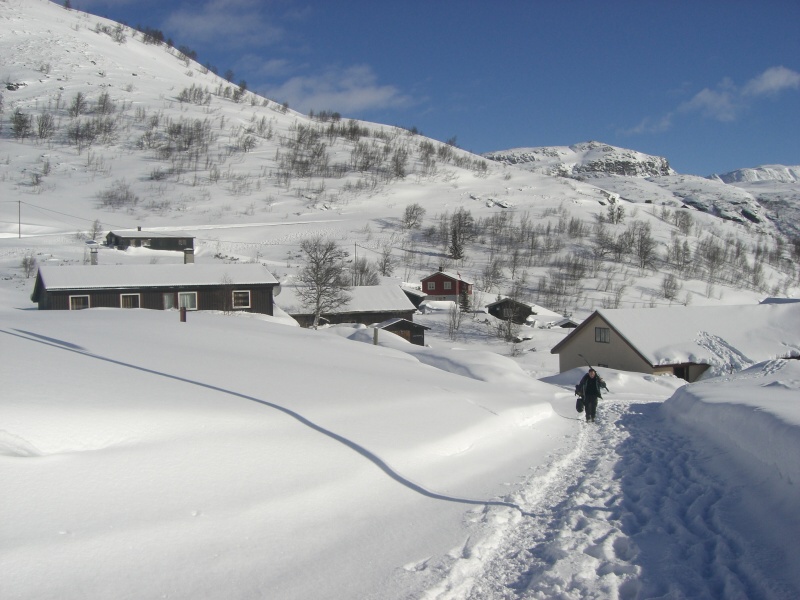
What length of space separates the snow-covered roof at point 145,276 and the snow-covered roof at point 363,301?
381 inches

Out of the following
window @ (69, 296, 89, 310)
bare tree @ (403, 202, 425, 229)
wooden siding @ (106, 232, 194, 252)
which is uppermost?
bare tree @ (403, 202, 425, 229)

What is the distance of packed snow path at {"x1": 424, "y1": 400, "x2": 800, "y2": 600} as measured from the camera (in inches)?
200

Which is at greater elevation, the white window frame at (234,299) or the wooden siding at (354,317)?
the white window frame at (234,299)

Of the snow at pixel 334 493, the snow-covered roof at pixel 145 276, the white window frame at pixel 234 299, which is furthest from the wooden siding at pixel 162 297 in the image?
the snow at pixel 334 493

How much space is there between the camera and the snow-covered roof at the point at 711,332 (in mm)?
37656

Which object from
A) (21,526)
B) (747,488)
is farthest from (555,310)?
(21,526)

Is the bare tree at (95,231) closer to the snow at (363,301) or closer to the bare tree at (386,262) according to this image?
the bare tree at (386,262)

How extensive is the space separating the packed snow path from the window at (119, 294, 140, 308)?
110 ft

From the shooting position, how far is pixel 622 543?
6102 millimetres

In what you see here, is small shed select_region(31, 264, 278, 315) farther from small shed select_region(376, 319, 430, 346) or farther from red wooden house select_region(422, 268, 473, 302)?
red wooden house select_region(422, 268, 473, 302)

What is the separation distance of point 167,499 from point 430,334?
185 feet

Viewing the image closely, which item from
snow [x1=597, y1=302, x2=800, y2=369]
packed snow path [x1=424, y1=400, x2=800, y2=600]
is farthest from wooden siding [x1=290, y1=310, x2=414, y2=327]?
packed snow path [x1=424, y1=400, x2=800, y2=600]

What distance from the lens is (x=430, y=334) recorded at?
2435 inches

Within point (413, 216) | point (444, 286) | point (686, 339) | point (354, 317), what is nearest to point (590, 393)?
point (686, 339)
